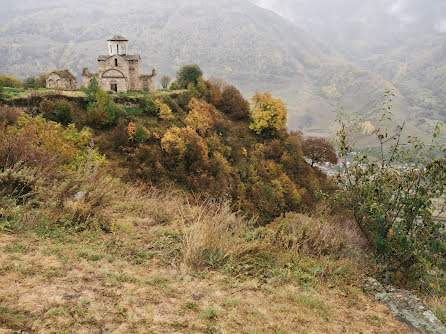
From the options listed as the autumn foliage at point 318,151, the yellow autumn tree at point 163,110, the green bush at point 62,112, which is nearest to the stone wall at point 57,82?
the green bush at point 62,112

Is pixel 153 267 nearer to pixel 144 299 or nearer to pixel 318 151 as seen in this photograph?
pixel 144 299

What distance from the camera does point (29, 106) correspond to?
2392 cm

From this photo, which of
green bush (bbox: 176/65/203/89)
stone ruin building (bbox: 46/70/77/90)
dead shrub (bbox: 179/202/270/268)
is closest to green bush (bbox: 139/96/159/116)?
stone ruin building (bbox: 46/70/77/90)

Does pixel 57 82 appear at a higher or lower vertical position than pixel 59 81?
lower

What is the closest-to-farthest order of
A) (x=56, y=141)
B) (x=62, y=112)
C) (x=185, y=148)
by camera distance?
1. (x=56, y=141)
2. (x=62, y=112)
3. (x=185, y=148)

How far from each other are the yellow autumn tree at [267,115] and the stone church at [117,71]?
15.2 meters

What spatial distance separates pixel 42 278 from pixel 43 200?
234 cm

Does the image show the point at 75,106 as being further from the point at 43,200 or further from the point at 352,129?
the point at 352,129

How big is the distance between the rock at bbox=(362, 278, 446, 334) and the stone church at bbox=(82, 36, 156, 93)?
110ft

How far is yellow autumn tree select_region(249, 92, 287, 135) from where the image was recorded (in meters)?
36.7

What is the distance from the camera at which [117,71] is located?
32.3 metres

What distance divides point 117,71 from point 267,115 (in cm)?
1886

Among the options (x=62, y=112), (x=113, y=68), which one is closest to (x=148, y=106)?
(x=113, y=68)

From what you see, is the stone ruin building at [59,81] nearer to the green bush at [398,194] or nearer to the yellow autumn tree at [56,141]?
the yellow autumn tree at [56,141]
